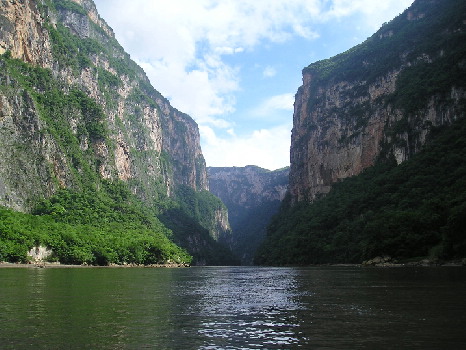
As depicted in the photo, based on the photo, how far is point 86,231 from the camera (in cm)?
13200

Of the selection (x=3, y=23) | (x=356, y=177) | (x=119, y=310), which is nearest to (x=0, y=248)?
(x=119, y=310)

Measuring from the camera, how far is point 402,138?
496ft

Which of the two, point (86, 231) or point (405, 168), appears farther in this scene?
point (405, 168)

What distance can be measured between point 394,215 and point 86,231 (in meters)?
87.5

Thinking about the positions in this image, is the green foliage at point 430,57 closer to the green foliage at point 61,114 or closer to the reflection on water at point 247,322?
the green foliage at point 61,114

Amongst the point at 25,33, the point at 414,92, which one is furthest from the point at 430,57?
the point at 25,33

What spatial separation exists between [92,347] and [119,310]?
961 centimetres

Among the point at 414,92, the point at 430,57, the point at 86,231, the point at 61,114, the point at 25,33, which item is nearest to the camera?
the point at 86,231

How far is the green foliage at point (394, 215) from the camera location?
85312 millimetres

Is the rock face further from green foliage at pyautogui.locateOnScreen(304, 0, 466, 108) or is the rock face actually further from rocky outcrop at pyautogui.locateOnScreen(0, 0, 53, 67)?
rocky outcrop at pyautogui.locateOnScreen(0, 0, 53, 67)

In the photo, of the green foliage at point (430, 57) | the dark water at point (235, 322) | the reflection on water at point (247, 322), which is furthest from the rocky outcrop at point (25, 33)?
the reflection on water at point (247, 322)

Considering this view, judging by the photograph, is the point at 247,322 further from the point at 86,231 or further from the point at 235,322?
the point at 86,231

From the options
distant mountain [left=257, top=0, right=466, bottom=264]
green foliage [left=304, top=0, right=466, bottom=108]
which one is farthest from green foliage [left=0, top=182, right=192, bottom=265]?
green foliage [left=304, top=0, right=466, bottom=108]

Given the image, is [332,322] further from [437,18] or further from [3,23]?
[437,18]
